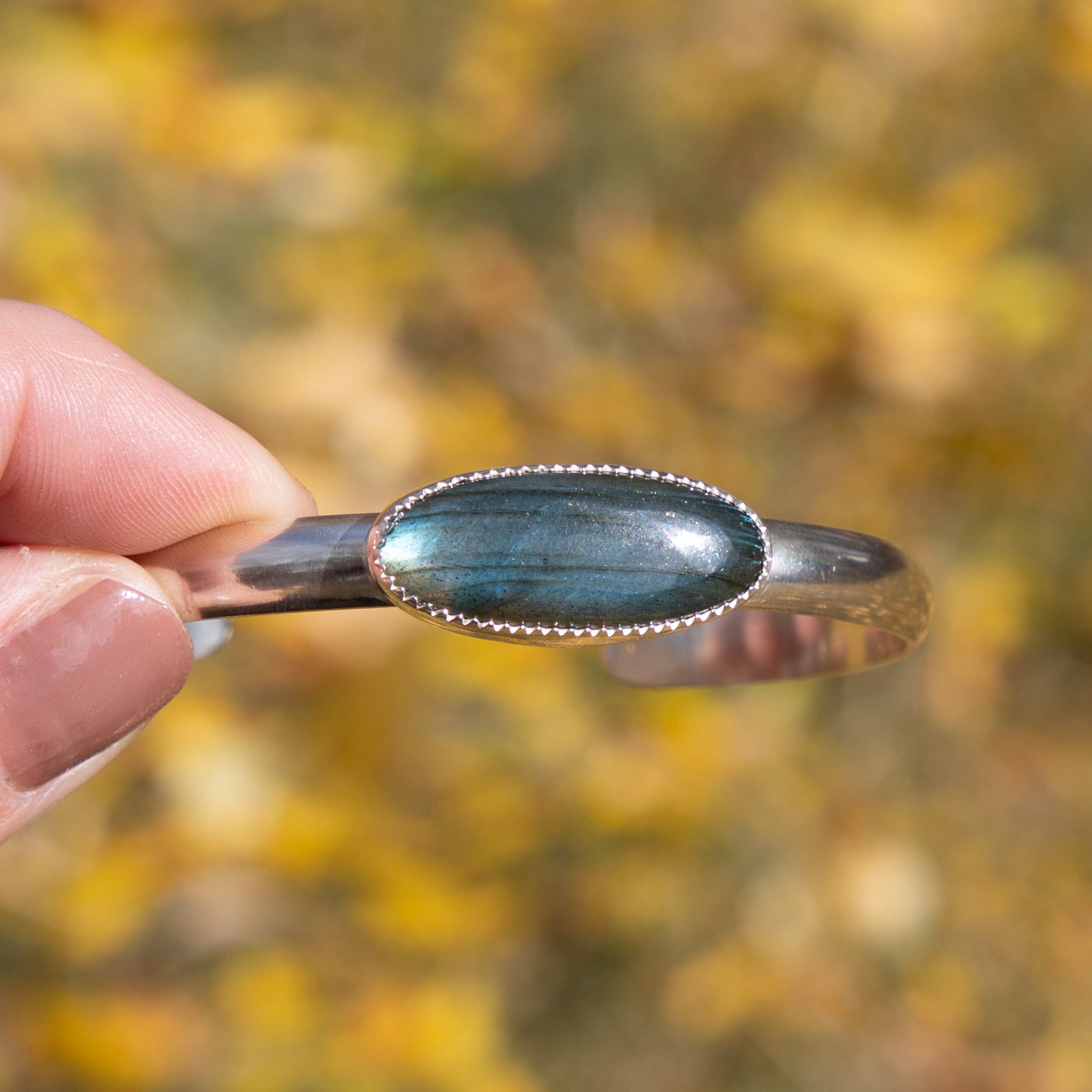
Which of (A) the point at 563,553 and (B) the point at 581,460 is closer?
(A) the point at 563,553

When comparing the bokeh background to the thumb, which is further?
the bokeh background

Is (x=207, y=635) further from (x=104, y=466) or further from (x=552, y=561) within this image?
(x=552, y=561)

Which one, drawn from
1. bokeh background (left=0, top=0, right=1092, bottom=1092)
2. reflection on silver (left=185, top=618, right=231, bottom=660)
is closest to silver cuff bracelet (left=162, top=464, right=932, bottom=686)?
reflection on silver (left=185, top=618, right=231, bottom=660)

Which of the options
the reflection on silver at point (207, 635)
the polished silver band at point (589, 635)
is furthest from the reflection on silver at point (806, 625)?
the reflection on silver at point (207, 635)

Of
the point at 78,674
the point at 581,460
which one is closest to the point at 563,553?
the point at 78,674

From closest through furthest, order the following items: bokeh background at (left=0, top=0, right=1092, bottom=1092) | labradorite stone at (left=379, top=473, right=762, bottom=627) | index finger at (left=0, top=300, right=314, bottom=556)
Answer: labradorite stone at (left=379, top=473, right=762, bottom=627), index finger at (left=0, top=300, right=314, bottom=556), bokeh background at (left=0, top=0, right=1092, bottom=1092)

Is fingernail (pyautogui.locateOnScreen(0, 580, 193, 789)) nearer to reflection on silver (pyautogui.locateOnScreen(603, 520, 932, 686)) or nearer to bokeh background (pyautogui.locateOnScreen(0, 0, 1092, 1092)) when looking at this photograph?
reflection on silver (pyautogui.locateOnScreen(603, 520, 932, 686))
